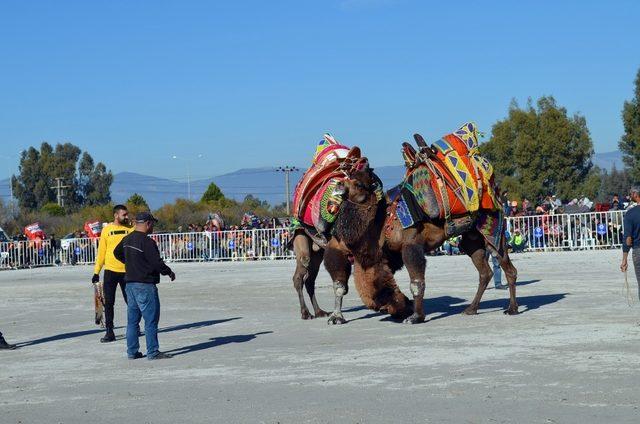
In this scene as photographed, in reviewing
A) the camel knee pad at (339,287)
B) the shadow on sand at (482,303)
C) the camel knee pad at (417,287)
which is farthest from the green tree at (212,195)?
the camel knee pad at (417,287)

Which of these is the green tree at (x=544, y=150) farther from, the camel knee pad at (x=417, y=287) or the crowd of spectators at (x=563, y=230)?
the camel knee pad at (x=417, y=287)

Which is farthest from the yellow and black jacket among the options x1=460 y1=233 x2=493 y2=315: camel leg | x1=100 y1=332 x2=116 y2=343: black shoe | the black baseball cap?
x1=460 y1=233 x2=493 y2=315: camel leg

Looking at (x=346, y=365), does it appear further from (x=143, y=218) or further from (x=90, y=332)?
(x=90, y=332)

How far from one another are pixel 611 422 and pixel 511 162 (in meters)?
64.1

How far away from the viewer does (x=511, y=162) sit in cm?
7112

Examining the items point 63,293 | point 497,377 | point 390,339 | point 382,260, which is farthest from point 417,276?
point 63,293

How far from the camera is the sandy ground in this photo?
354 inches

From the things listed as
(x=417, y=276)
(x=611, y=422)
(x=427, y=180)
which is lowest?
(x=611, y=422)

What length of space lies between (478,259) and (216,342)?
436 cm

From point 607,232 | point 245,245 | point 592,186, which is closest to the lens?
point 607,232

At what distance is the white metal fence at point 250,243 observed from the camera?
112 ft

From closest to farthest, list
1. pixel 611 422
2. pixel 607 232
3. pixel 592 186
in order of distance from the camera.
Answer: pixel 611 422 < pixel 607 232 < pixel 592 186

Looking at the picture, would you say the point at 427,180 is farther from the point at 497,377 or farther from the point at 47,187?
the point at 47,187

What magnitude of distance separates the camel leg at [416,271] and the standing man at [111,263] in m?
4.00
